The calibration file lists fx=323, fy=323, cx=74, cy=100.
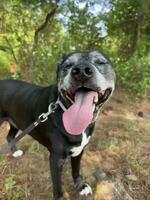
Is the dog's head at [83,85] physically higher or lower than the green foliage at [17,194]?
higher

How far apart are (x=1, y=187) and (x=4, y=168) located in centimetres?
29

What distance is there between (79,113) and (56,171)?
0.63 metres

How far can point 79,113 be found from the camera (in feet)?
7.20

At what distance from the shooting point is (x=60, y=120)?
8.08ft

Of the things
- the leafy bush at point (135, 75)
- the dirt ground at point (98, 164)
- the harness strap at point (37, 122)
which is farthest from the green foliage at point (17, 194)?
the leafy bush at point (135, 75)

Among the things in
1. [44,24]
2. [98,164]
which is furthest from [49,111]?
[44,24]

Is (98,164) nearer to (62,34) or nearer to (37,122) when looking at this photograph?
(37,122)

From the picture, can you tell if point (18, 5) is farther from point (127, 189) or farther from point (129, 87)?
point (127, 189)

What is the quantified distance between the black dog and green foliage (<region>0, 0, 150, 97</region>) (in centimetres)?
193

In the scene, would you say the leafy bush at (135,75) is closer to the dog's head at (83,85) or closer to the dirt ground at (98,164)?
the dirt ground at (98,164)

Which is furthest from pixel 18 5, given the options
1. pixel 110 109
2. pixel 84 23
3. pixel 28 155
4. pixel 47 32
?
pixel 28 155

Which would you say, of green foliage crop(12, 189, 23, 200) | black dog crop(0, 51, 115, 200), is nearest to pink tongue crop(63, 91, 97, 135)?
black dog crop(0, 51, 115, 200)

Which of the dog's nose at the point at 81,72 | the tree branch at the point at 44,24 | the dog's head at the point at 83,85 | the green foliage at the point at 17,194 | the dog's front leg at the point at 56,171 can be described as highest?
the dog's nose at the point at 81,72

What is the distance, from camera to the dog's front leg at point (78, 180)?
9.57ft
